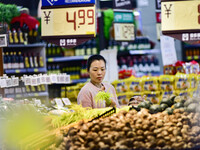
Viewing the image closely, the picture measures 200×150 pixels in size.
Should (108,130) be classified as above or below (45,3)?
below

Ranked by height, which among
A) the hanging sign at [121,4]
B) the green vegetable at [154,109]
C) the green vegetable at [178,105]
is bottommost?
the green vegetable at [154,109]

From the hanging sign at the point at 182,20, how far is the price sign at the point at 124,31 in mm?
3020

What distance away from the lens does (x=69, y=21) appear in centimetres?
483

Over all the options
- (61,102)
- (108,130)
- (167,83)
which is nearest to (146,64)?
(167,83)

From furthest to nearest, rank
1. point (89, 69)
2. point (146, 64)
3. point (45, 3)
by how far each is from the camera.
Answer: point (146, 64) → point (45, 3) → point (89, 69)

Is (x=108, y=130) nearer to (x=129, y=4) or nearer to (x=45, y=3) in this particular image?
(x=45, y=3)

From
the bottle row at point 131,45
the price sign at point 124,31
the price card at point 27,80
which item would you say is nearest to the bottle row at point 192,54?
the bottle row at point 131,45

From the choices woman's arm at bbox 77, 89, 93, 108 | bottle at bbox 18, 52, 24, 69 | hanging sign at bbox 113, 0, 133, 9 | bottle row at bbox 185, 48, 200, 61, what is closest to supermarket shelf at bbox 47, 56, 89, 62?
bottle at bbox 18, 52, 24, 69

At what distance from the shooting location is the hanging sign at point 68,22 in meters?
4.77

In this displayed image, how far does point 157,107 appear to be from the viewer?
2975 millimetres

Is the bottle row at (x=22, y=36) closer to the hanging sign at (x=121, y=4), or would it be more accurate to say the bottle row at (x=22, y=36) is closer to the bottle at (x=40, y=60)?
the bottle at (x=40, y=60)

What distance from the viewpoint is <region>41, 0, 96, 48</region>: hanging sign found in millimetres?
4773

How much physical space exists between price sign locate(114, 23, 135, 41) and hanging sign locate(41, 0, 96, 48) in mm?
3122

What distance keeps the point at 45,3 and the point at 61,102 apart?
1.42m
